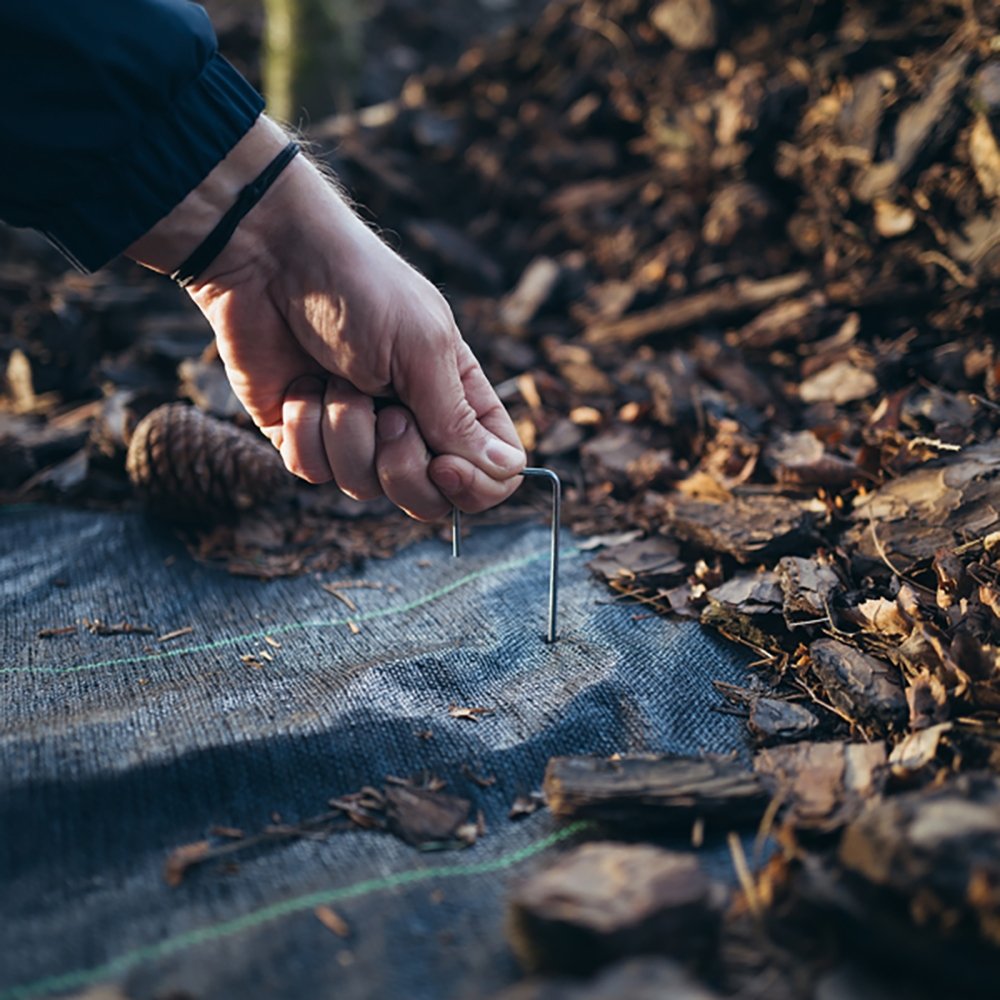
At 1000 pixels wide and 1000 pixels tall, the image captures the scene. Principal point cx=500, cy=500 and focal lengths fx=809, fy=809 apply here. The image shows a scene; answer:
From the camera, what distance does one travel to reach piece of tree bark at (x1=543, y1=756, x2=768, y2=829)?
1.24 metres

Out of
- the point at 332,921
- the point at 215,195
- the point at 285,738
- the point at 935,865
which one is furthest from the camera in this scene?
the point at 215,195

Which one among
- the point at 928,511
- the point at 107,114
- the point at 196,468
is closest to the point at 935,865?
the point at 928,511

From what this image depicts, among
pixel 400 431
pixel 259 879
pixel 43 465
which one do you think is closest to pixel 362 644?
pixel 400 431

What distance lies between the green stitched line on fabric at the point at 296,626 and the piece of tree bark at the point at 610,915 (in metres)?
1.00

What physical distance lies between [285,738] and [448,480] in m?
0.61

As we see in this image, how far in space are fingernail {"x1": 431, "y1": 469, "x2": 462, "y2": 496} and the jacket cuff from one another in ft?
2.48

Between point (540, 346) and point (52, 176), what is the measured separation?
2.12 meters

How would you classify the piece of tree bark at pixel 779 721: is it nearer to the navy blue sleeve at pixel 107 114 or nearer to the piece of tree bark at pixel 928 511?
the piece of tree bark at pixel 928 511

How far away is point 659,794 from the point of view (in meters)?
1.25

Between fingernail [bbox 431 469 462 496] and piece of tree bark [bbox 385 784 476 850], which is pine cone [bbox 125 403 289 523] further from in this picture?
piece of tree bark [bbox 385 784 476 850]

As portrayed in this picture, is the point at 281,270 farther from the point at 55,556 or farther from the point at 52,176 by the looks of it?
the point at 55,556

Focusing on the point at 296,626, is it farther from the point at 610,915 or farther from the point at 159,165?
the point at 610,915

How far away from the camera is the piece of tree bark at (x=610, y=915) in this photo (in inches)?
37.7

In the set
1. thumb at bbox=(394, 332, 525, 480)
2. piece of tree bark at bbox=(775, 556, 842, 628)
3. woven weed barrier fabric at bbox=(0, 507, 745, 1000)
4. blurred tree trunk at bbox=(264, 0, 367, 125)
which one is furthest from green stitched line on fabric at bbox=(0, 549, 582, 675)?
blurred tree trunk at bbox=(264, 0, 367, 125)
